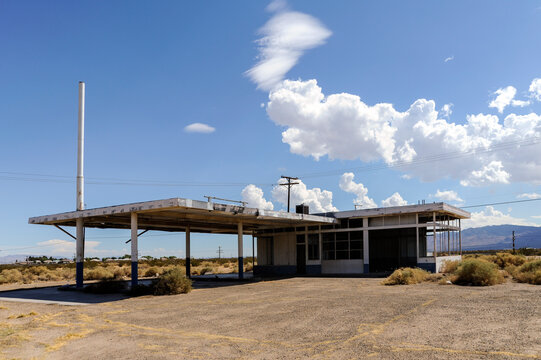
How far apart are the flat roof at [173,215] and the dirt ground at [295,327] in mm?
5767

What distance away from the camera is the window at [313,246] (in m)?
36.7

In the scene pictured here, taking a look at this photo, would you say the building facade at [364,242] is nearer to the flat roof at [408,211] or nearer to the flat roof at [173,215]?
the flat roof at [408,211]


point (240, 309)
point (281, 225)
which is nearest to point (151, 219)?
point (281, 225)

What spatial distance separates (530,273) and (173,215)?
67.7 feet

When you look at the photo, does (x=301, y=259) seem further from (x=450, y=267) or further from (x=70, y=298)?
(x=70, y=298)

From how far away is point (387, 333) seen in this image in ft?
36.1

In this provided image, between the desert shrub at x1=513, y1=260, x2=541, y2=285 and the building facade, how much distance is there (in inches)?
244

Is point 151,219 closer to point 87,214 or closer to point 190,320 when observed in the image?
point 87,214

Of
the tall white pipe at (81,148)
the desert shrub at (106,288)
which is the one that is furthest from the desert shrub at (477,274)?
the tall white pipe at (81,148)

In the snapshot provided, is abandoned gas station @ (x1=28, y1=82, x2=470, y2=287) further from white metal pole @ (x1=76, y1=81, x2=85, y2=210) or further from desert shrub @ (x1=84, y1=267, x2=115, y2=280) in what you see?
desert shrub @ (x1=84, y1=267, x2=115, y2=280)

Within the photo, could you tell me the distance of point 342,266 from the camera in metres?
35.2

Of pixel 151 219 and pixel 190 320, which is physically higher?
pixel 151 219

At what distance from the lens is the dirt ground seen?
9672 mm

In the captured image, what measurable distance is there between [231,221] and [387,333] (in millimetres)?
23486
